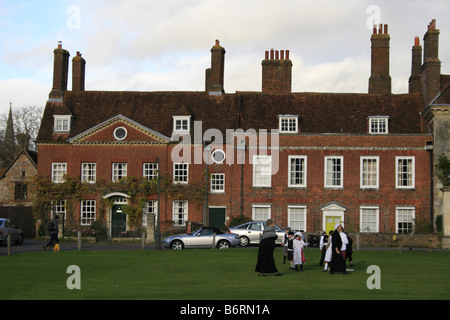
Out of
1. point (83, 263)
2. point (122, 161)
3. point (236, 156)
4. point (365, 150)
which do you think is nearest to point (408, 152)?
point (365, 150)

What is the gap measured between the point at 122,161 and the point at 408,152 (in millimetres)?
19598

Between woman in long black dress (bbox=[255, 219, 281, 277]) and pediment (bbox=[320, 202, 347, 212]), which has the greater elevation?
pediment (bbox=[320, 202, 347, 212])

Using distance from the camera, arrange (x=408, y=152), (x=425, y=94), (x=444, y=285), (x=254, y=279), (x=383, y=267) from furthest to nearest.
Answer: (x=425, y=94) → (x=408, y=152) → (x=383, y=267) → (x=254, y=279) → (x=444, y=285)

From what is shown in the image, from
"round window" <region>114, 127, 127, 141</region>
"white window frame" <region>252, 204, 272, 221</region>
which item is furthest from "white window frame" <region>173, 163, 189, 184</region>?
"white window frame" <region>252, 204, 272, 221</region>

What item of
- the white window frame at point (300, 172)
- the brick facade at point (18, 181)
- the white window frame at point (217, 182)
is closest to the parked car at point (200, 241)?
the white window frame at point (217, 182)

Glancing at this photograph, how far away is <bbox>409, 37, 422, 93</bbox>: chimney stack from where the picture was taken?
50125 mm

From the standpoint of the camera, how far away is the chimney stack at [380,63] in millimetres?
46969

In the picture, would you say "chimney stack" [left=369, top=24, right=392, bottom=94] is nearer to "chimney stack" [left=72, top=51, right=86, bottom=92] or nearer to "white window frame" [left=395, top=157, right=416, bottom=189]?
"white window frame" [left=395, top=157, right=416, bottom=189]

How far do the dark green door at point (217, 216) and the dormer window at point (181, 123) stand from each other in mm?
6096

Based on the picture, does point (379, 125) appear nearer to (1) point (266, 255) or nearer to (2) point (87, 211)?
(2) point (87, 211)

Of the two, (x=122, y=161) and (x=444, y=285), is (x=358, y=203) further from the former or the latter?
(x=444, y=285)

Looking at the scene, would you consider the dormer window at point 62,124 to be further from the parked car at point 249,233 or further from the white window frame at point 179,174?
the parked car at point 249,233

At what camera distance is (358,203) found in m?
42.8

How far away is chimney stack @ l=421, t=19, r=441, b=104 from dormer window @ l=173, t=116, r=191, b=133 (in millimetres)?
16976
